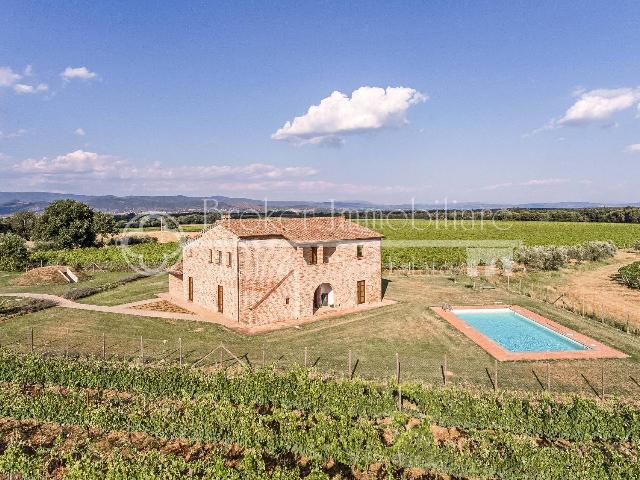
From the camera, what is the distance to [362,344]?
74.6ft

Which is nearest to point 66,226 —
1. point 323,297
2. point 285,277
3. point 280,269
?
point 280,269

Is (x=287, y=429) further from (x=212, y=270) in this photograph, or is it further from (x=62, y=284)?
(x=62, y=284)

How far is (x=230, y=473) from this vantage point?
10.7m

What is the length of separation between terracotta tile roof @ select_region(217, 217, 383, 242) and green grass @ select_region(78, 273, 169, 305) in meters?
11.5

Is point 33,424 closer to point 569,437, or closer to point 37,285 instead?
point 569,437

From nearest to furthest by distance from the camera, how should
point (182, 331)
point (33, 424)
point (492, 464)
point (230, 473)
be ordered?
point (230, 473), point (492, 464), point (33, 424), point (182, 331)

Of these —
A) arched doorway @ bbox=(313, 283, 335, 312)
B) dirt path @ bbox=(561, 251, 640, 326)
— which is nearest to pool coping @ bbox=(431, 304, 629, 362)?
dirt path @ bbox=(561, 251, 640, 326)

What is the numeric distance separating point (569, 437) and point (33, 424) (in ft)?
57.9

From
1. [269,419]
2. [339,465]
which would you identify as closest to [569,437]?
[339,465]

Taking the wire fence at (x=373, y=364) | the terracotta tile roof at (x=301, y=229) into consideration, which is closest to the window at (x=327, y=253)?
the terracotta tile roof at (x=301, y=229)

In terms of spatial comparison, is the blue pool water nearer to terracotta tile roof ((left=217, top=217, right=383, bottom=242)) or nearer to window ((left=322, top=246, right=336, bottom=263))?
terracotta tile roof ((left=217, top=217, right=383, bottom=242))

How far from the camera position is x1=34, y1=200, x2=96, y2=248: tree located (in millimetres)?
64625

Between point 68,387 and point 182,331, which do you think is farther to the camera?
point 182,331

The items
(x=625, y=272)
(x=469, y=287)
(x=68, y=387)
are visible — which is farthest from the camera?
(x=625, y=272)
